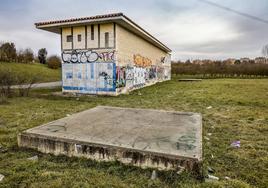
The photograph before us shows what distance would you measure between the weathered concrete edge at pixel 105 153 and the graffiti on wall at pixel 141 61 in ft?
38.1

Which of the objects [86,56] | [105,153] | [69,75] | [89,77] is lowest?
[105,153]

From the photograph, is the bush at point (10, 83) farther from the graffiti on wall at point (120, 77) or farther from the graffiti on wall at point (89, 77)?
the graffiti on wall at point (120, 77)

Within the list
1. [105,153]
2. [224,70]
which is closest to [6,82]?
[105,153]

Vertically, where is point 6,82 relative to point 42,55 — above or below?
below

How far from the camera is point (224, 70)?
1284 inches

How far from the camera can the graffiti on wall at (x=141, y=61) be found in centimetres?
1465

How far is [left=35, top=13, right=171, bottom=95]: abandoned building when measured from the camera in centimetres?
1102

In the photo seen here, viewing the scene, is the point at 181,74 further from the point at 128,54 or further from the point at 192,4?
the point at 192,4

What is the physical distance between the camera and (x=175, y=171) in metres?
2.55

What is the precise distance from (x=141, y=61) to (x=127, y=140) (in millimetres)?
13266

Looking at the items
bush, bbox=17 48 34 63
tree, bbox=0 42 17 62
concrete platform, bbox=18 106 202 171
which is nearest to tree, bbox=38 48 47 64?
bush, bbox=17 48 34 63

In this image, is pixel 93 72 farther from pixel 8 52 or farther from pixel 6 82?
pixel 8 52

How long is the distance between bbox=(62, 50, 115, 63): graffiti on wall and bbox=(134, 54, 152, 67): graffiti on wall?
366 cm

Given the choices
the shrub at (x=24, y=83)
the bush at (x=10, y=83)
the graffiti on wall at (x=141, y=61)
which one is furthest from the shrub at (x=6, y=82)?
the graffiti on wall at (x=141, y=61)
